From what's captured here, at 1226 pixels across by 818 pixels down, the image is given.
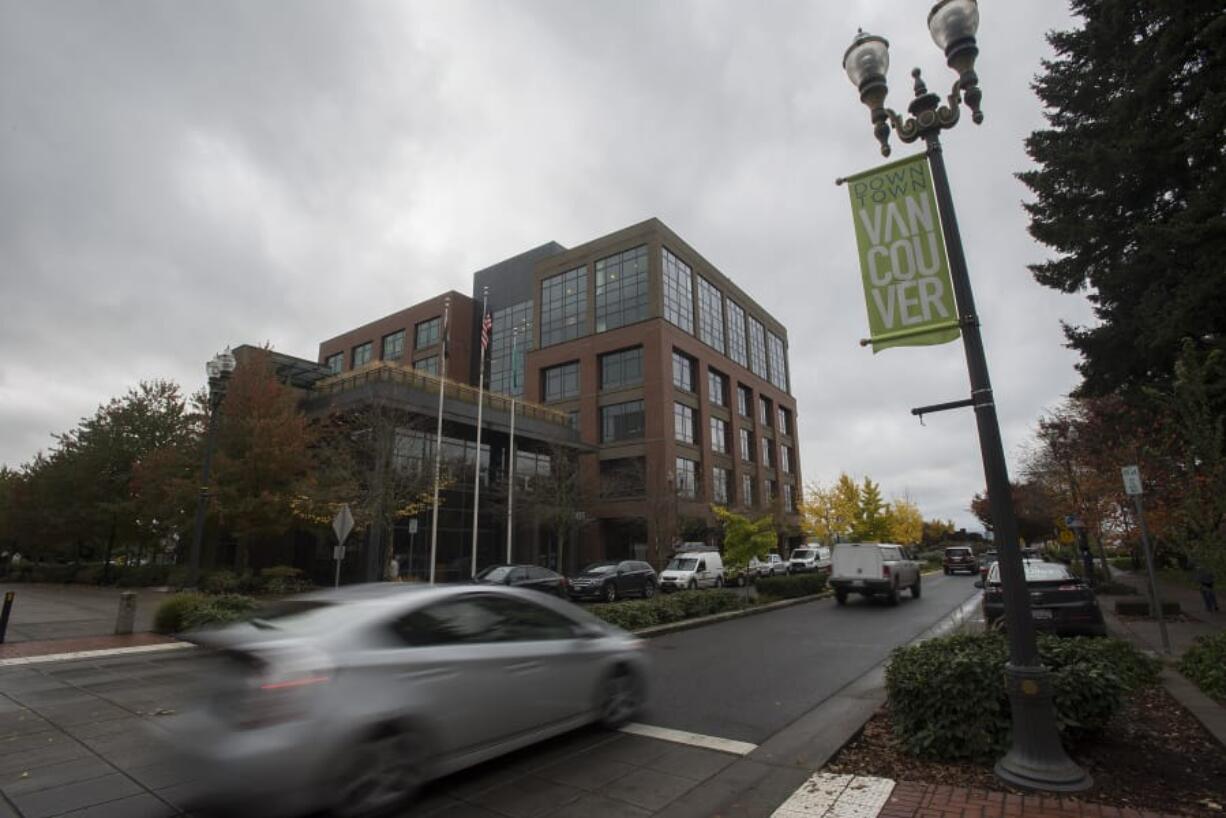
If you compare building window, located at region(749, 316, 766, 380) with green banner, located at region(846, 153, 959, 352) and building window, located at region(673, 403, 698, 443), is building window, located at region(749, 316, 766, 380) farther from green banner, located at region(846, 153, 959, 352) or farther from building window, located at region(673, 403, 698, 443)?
green banner, located at region(846, 153, 959, 352)

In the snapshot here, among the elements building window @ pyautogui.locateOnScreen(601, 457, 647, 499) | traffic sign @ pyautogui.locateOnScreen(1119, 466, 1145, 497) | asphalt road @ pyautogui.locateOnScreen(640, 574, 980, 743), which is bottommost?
asphalt road @ pyautogui.locateOnScreen(640, 574, 980, 743)

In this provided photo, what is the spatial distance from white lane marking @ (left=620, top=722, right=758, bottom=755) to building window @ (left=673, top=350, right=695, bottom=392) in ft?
137

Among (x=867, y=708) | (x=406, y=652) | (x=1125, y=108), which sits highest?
(x=1125, y=108)

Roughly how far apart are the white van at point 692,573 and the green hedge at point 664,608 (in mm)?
9670

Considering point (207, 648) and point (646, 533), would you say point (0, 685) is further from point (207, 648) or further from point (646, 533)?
point (646, 533)

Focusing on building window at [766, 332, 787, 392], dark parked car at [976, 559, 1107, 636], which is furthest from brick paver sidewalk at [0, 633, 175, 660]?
building window at [766, 332, 787, 392]

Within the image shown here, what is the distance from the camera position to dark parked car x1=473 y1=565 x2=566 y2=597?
20261 millimetres

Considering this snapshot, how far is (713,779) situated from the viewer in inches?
192

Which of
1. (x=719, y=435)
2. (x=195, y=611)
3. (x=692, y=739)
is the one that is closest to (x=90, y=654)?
(x=195, y=611)

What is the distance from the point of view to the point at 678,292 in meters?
51.0

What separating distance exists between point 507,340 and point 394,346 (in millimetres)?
12552

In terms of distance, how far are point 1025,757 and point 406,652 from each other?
4503 millimetres

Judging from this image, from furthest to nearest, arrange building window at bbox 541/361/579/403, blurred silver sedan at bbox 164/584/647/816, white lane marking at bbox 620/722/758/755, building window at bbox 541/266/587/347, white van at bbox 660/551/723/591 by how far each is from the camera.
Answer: building window at bbox 541/266/587/347
building window at bbox 541/361/579/403
white van at bbox 660/551/723/591
white lane marking at bbox 620/722/758/755
blurred silver sedan at bbox 164/584/647/816

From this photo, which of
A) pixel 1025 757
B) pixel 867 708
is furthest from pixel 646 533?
pixel 1025 757
